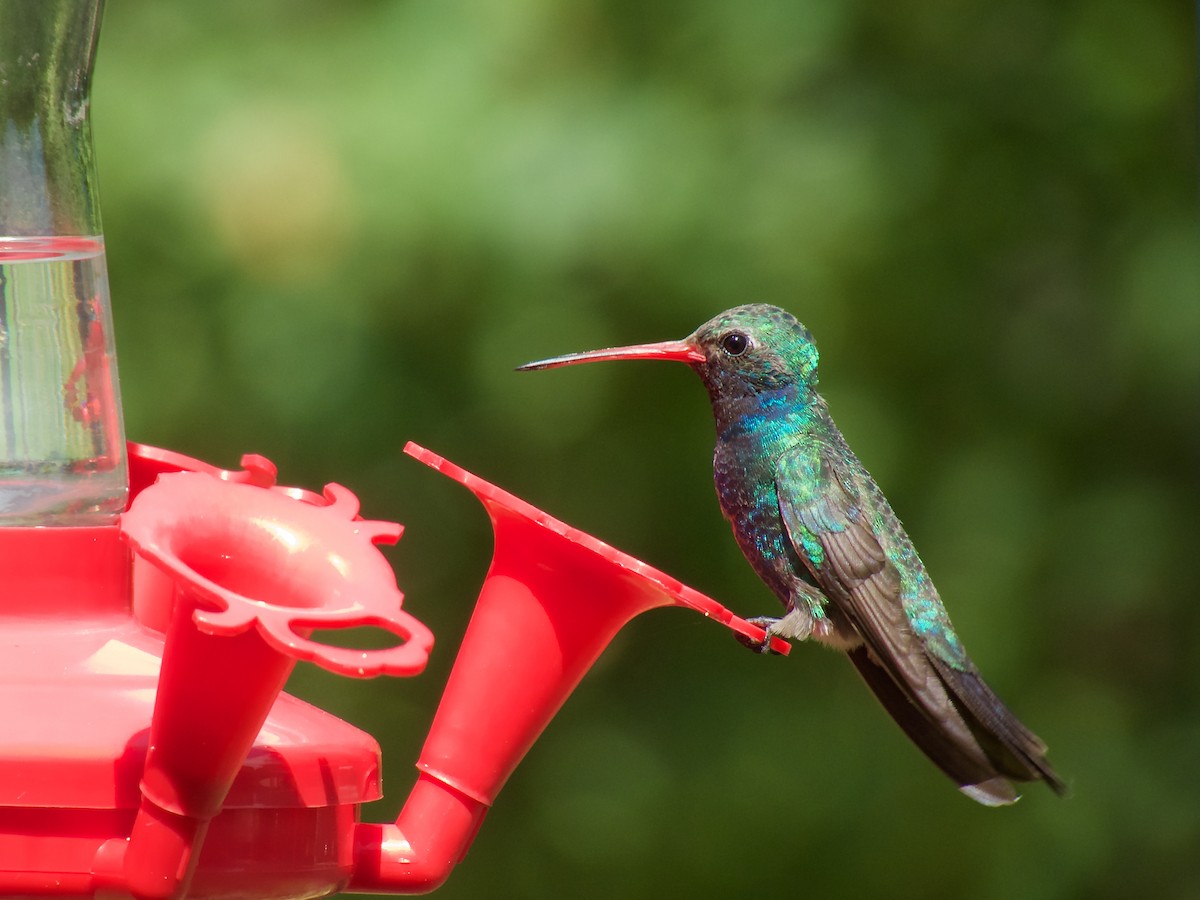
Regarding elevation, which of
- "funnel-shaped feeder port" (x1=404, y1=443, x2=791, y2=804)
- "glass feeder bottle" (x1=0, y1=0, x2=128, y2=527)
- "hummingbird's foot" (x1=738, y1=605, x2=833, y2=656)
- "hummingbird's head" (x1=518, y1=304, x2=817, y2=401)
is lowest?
"hummingbird's foot" (x1=738, y1=605, x2=833, y2=656)

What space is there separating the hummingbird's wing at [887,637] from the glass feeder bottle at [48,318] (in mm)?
1730

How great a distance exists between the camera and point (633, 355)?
3.31 metres

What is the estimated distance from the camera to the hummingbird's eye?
3.59 m

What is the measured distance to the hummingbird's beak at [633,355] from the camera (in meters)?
3.01

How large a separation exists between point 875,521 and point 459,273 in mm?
1423

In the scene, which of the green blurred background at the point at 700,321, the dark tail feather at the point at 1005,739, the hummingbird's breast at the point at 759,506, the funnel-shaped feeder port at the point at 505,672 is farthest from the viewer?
the green blurred background at the point at 700,321

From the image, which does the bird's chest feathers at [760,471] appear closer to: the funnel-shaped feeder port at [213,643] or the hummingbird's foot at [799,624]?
the hummingbird's foot at [799,624]

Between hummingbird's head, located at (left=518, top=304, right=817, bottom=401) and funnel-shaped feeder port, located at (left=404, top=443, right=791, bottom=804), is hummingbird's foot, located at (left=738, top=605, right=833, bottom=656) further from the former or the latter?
funnel-shaped feeder port, located at (left=404, top=443, right=791, bottom=804)

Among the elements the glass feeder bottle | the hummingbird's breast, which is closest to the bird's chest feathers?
the hummingbird's breast

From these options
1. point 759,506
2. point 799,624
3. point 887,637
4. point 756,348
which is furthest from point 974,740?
point 756,348

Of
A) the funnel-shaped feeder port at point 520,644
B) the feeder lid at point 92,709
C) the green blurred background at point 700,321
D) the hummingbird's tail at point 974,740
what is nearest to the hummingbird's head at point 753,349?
the hummingbird's tail at point 974,740

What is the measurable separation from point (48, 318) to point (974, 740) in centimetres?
217

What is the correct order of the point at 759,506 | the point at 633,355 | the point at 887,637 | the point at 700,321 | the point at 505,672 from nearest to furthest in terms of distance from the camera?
1. the point at 505,672
2. the point at 633,355
3. the point at 887,637
4. the point at 759,506
5. the point at 700,321

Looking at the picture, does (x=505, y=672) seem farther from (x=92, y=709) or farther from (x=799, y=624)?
(x=799, y=624)
